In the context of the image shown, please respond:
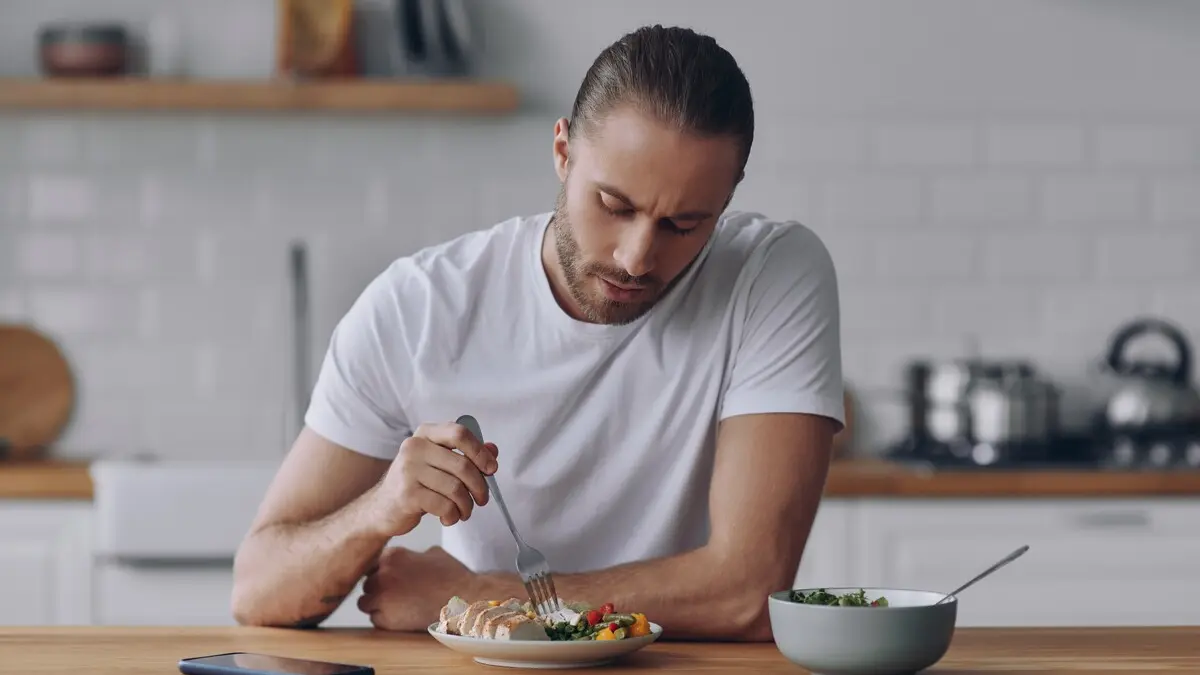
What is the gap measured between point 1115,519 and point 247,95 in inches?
86.3

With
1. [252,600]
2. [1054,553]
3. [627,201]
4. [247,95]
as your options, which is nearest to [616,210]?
[627,201]

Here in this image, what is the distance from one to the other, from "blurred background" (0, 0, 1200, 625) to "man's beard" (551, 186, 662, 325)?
75.6 inches

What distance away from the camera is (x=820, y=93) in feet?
12.3

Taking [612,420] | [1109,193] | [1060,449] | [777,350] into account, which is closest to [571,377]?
[612,420]

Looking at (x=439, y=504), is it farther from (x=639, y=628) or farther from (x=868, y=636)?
(x=868, y=636)

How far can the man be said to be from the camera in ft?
5.32

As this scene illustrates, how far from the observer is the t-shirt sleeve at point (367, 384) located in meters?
1.83

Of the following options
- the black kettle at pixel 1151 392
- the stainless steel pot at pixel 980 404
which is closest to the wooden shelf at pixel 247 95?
the stainless steel pot at pixel 980 404

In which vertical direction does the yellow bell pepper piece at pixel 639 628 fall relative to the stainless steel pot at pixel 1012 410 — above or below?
below

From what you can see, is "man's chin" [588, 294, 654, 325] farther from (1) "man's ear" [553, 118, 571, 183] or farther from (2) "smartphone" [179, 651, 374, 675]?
(2) "smartphone" [179, 651, 374, 675]

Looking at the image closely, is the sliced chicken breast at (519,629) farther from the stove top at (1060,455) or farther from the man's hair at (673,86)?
the stove top at (1060,455)

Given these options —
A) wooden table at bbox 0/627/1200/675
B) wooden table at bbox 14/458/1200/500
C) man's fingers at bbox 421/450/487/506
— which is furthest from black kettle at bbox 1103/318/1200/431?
man's fingers at bbox 421/450/487/506

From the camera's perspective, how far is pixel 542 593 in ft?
5.11

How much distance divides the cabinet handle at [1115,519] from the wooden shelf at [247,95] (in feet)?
5.35
